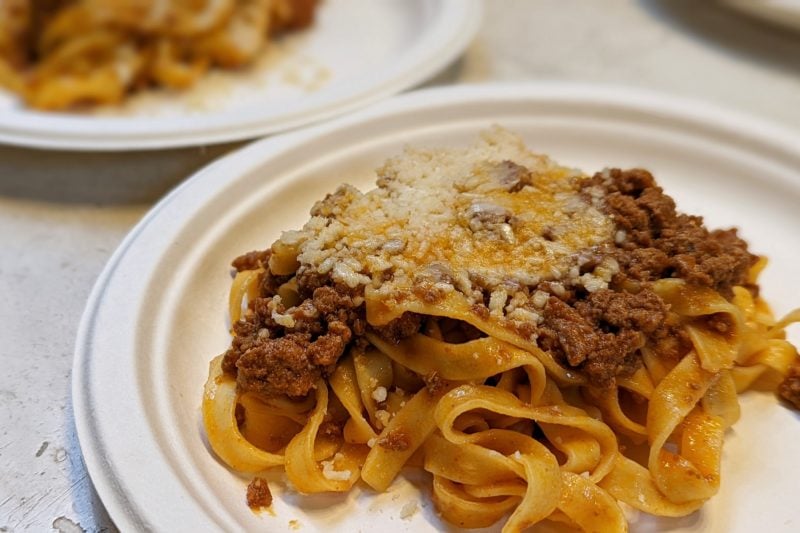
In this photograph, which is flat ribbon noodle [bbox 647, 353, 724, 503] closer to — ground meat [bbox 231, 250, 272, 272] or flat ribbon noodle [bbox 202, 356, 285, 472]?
flat ribbon noodle [bbox 202, 356, 285, 472]

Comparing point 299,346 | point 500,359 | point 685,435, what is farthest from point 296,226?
point 685,435

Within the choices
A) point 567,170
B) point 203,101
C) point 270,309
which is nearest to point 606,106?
point 567,170

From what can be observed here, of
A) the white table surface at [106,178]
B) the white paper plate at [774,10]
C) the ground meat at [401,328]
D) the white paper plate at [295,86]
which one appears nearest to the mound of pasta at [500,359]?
the ground meat at [401,328]

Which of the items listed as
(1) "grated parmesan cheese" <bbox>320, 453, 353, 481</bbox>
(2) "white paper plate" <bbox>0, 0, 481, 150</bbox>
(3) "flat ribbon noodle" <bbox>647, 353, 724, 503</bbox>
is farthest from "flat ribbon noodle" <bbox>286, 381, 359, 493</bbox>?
(2) "white paper plate" <bbox>0, 0, 481, 150</bbox>

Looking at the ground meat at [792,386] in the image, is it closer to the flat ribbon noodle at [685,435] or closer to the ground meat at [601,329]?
the flat ribbon noodle at [685,435]

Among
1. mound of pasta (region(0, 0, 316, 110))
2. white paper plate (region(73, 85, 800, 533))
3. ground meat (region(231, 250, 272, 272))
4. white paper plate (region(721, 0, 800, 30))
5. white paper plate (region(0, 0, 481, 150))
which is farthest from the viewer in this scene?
white paper plate (region(721, 0, 800, 30))

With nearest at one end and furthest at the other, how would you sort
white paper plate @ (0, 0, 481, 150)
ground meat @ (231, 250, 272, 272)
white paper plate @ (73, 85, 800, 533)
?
1. white paper plate @ (73, 85, 800, 533)
2. ground meat @ (231, 250, 272, 272)
3. white paper plate @ (0, 0, 481, 150)
